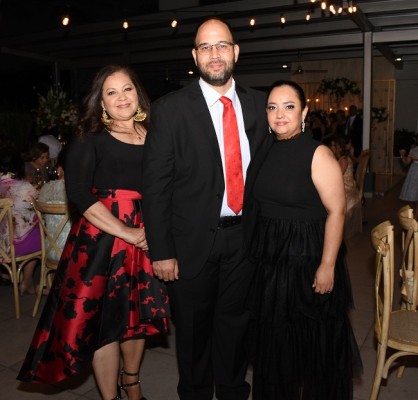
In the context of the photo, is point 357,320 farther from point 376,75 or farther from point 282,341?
point 376,75

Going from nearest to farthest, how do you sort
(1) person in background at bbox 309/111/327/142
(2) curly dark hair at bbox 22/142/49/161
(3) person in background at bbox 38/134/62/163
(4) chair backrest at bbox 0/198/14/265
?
1. (4) chair backrest at bbox 0/198/14/265
2. (2) curly dark hair at bbox 22/142/49/161
3. (3) person in background at bbox 38/134/62/163
4. (1) person in background at bbox 309/111/327/142

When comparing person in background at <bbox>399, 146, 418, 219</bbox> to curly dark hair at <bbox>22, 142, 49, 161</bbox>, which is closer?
curly dark hair at <bbox>22, 142, 49, 161</bbox>

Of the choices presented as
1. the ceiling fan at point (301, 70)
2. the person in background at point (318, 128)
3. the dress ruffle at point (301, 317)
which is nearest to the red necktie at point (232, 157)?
the dress ruffle at point (301, 317)

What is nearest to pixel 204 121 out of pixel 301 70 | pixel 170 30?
pixel 170 30

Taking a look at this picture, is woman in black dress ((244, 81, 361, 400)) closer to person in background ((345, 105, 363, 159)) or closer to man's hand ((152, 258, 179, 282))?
man's hand ((152, 258, 179, 282))

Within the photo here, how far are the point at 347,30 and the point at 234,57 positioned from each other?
8077mm

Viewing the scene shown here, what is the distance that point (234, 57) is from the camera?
2.14 metres

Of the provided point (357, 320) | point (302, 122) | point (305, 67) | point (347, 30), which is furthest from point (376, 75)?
point (302, 122)

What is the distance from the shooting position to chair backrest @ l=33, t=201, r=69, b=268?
334 cm

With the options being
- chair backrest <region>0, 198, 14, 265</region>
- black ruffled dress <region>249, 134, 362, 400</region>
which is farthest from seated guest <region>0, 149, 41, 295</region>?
black ruffled dress <region>249, 134, 362, 400</region>

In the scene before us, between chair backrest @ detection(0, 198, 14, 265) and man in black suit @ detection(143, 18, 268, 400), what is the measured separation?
1831 millimetres

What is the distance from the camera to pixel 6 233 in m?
3.87

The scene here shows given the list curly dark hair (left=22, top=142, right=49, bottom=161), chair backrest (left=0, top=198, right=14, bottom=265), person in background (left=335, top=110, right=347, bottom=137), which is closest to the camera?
chair backrest (left=0, top=198, right=14, bottom=265)

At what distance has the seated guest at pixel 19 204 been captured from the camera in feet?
12.8
